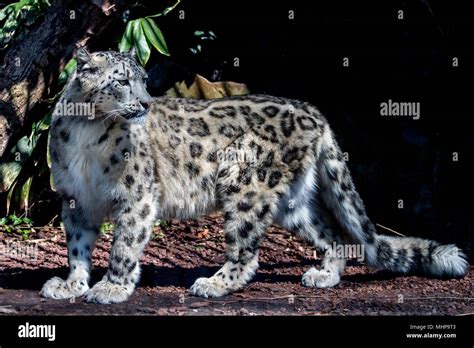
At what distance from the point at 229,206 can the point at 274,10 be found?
4604mm

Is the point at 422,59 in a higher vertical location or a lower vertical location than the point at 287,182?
higher

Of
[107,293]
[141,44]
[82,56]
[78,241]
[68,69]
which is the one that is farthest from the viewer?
[141,44]

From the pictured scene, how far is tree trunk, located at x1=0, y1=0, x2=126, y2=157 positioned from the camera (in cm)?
867

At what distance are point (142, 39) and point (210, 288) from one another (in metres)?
3.02

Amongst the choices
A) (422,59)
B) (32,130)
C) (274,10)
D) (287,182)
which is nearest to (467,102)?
(422,59)

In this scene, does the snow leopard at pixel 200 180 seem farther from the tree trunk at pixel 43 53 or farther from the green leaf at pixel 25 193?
the green leaf at pixel 25 193

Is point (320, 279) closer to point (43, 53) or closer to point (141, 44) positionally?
point (141, 44)

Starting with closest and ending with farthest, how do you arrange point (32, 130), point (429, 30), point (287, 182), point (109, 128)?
point (109, 128)
point (287, 182)
point (32, 130)
point (429, 30)

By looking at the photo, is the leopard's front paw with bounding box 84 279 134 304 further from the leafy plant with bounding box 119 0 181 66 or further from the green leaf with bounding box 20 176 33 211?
the green leaf with bounding box 20 176 33 211

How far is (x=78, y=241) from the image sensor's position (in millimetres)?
7242

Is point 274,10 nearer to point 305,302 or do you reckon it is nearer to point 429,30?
point 429,30

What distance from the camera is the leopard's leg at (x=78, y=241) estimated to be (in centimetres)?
713

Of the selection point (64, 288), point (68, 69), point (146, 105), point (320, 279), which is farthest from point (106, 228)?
point (146, 105)

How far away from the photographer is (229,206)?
7.35 meters
